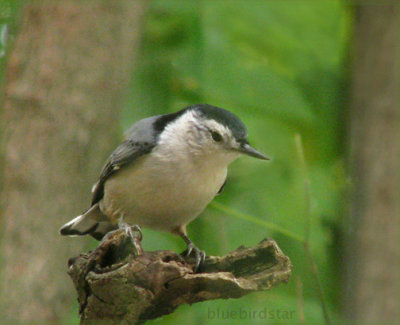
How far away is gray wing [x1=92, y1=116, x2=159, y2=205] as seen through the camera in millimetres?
1726

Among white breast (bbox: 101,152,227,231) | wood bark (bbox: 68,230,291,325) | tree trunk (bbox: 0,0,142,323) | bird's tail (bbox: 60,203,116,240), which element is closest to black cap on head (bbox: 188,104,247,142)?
white breast (bbox: 101,152,227,231)

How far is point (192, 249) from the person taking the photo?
151 centimetres

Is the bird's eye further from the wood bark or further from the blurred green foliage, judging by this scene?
the wood bark

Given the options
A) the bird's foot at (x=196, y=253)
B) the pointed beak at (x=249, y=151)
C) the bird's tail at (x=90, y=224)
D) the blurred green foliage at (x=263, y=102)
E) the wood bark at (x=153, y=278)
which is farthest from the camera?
the bird's tail at (x=90, y=224)

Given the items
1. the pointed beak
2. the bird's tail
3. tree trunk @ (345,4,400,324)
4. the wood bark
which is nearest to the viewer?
the wood bark

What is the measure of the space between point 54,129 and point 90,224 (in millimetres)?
428

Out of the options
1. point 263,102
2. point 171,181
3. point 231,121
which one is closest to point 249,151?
point 231,121

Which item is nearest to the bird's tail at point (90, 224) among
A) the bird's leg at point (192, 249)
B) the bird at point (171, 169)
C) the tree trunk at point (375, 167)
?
the bird at point (171, 169)

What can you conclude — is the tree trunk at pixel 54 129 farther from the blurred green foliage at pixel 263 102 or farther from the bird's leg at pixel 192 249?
the bird's leg at pixel 192 249

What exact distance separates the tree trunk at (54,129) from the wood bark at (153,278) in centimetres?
79

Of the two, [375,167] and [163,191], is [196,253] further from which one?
[375,167]

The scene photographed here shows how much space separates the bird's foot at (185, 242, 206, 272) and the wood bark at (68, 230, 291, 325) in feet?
0.17

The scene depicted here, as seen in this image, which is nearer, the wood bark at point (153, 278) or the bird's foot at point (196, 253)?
the wood bark at point (153, 278)

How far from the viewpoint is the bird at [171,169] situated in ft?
5.20
